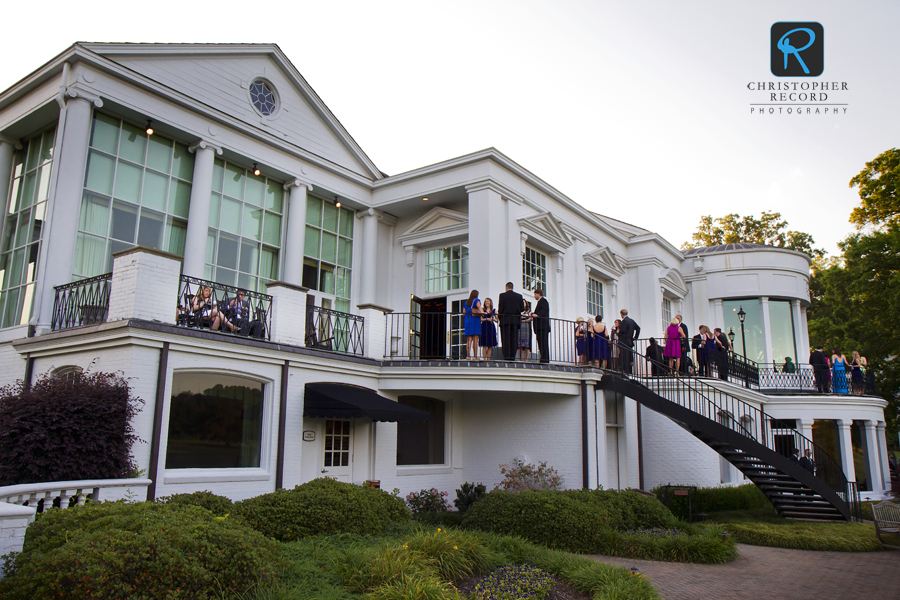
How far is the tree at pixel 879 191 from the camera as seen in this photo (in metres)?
26.8

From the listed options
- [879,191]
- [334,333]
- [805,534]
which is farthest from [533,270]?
[879,191]

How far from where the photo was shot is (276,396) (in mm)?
11961

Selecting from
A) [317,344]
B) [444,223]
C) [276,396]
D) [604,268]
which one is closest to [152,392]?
[276,396]

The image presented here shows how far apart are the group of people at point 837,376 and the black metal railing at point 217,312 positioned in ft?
58.7

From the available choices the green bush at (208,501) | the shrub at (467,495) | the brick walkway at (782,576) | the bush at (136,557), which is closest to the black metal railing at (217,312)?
the green bush at (208,501)

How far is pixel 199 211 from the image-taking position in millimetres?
14148

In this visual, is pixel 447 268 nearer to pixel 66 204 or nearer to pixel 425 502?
pixel 425 502

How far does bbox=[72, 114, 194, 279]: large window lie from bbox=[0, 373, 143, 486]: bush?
437 cm

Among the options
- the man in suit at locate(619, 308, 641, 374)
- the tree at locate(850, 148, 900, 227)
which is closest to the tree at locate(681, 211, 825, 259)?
the tree at locate(850, 148, 900, 227)

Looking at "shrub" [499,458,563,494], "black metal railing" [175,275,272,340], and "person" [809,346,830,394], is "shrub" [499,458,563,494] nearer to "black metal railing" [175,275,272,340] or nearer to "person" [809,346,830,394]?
"black metal railing" [175,275,272,340]

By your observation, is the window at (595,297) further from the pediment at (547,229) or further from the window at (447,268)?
the window at (447,268)

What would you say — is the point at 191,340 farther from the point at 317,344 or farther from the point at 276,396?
the point at 317,344

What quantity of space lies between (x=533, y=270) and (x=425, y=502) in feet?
23.8

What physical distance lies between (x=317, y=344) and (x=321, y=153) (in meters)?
5.88
